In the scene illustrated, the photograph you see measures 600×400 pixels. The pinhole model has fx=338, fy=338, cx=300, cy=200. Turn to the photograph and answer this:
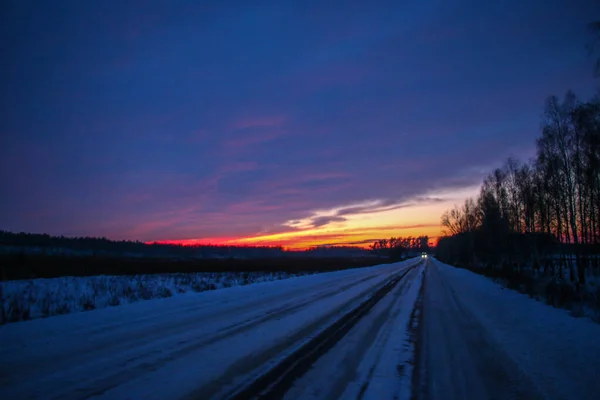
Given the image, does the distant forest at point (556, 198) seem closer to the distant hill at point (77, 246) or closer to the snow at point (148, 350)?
the snow at point (148, 350)

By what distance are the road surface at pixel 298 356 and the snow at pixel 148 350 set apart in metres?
0.02

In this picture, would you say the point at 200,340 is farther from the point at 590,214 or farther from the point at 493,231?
the point at 493,231

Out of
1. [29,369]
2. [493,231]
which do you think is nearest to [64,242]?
[493,231]

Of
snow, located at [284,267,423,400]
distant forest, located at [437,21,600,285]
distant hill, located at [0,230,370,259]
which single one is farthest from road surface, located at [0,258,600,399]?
distant hill, located at [0,230,370,259]

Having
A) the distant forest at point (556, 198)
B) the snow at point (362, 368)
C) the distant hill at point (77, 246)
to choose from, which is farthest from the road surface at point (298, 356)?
the distant hill at point (77, 246)

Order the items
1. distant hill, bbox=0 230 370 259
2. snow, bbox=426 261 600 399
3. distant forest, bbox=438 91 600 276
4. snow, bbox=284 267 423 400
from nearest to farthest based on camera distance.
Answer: snow, bbox=284 267 423 400 < snow, bbox=426 261 600 399 < distant forest, bbox=438 91 600 276 < distant hill, bbox=0 230 370 259

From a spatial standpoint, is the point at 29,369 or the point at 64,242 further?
the point at 64,242

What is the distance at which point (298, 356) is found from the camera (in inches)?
203

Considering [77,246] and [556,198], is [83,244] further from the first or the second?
[556,198]

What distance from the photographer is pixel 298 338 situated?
6.28m

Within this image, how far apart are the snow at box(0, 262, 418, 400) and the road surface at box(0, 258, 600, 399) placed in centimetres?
2

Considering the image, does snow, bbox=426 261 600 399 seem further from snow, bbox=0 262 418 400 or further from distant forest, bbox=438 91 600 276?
distant forest, bbox=438 91 600 276

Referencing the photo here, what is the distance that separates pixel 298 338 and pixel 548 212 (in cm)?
3333

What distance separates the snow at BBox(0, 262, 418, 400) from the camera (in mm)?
3971
